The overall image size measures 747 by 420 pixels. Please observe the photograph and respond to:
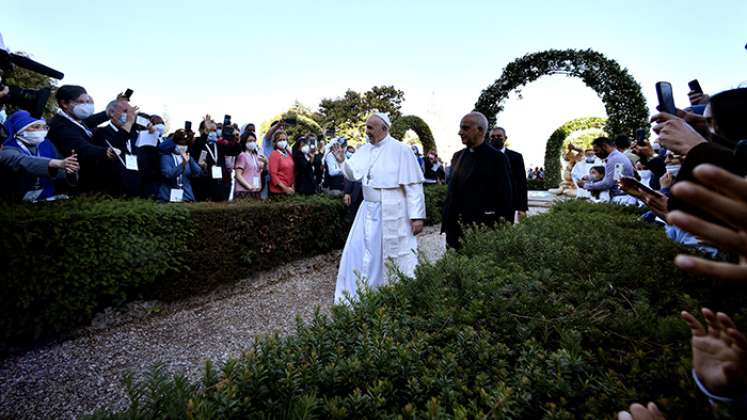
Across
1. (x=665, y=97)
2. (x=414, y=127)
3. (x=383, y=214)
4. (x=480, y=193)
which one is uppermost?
(x=414, y=127)

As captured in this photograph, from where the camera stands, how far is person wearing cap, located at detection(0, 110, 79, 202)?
454 centimetres

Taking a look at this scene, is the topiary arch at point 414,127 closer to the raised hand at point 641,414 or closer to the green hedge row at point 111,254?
the green hedge row at point 111,254

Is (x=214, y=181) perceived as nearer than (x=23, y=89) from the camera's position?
No

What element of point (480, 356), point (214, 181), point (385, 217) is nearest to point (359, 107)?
point (214, 181)

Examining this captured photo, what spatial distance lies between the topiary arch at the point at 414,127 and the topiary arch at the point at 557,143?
7.96 meters

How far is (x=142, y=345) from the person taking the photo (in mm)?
4582

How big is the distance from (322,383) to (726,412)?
1128 mm

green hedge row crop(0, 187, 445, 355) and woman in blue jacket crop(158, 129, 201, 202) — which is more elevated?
woman in blue jacket crop(158, 129, 201, 202)

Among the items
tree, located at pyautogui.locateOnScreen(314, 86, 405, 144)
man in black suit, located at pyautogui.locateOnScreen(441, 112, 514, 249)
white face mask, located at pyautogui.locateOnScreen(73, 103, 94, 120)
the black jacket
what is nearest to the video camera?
white face mask, located at pyautogui.locateOnScreen(73, 103, 94, 120)

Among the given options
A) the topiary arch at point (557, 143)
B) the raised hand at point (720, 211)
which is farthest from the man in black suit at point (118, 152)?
the topiary arch at point (557, 143)

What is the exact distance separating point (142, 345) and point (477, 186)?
4.52 metres

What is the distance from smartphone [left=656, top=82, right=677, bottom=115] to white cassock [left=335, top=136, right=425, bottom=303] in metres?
3.41

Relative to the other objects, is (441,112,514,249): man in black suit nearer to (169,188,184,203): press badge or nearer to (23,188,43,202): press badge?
(169,188,184,203): press badge

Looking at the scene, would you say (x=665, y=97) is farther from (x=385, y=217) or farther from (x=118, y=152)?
(x=118, y=152)
